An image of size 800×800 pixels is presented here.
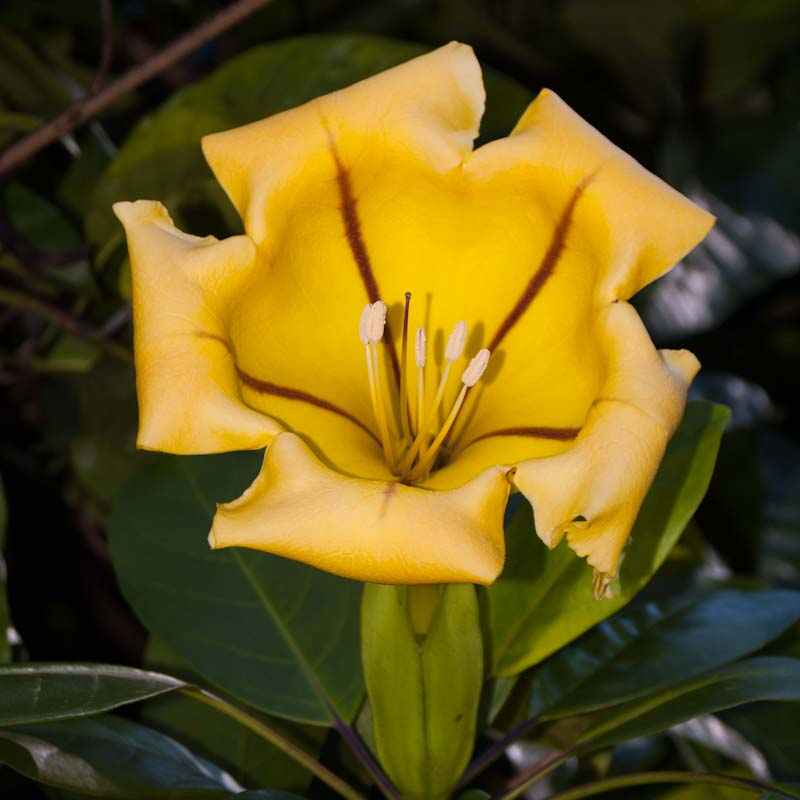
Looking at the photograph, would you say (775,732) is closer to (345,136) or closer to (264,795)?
(264,795)

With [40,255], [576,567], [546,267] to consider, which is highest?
[546,267]

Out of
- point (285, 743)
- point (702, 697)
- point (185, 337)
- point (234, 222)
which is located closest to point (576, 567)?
point (702, 697)

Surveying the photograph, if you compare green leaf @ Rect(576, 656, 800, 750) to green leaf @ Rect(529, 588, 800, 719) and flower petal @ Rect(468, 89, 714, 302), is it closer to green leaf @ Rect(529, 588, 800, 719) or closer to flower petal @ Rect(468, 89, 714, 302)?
green leaf @ Rect(529, 588, 800, 719)

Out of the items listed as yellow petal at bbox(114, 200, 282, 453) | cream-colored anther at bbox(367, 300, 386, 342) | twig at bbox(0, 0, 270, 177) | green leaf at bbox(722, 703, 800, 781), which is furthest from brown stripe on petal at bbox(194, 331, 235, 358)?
green leaf at bbox(722, 703, 800, 781)

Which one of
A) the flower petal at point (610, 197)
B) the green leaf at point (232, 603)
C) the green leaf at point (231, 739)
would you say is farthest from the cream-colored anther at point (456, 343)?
the green leaf at point (231, 739)

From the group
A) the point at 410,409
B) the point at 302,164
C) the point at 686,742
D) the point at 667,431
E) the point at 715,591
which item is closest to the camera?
the point at 667,431

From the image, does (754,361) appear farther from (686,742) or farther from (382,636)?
(382,636)

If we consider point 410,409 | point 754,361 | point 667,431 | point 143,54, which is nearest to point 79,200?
point 143,54
